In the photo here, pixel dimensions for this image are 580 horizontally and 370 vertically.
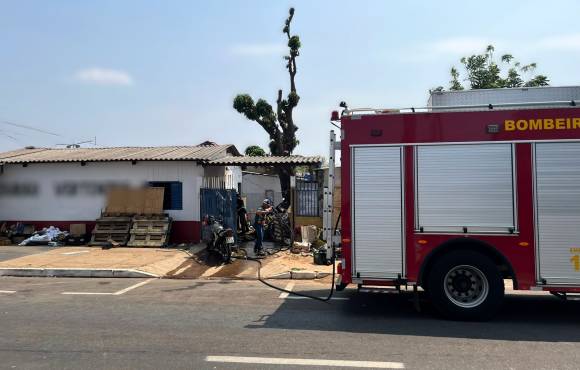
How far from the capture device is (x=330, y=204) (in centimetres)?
782

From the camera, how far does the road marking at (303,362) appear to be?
5.27 metres

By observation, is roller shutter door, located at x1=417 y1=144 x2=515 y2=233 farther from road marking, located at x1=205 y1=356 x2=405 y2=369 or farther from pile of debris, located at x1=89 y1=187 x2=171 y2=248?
pile of debris, located at x1=89 y1=187 x2=171 y2=248

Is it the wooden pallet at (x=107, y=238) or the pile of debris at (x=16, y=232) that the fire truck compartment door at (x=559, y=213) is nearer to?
the wooden pallet at (x=107, y=238)

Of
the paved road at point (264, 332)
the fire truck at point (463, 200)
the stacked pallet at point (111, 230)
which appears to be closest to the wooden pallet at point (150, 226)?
the stacked pallet at point (111, 230)

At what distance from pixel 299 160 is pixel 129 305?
933cm

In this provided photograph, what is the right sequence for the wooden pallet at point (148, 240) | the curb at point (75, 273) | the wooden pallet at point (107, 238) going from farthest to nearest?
the wooden pallet at point (107, 238) → the wooden pallet at point (148, 240) → the curb at point (75, 273)

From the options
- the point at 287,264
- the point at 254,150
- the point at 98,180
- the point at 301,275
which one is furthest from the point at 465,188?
the point at 254,150

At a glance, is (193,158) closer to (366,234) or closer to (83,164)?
(83,164)

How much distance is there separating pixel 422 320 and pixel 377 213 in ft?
5.51

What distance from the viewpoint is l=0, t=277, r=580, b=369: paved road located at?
5.45 metres

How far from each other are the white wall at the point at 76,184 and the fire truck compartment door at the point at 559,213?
11.6m

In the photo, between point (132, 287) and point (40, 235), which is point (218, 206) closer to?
point (132, 287)

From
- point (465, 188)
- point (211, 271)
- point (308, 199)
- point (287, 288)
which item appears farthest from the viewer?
point (308, 199)

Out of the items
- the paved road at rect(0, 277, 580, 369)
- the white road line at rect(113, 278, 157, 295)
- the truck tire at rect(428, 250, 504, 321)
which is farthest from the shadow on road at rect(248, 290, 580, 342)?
the white road line at rect(113, 278, 157, 295)
